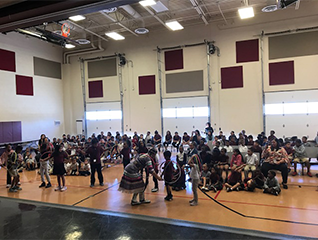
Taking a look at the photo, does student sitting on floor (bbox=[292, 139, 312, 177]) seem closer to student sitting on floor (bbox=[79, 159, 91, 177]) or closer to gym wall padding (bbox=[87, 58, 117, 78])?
student sitting on floor (bbox=[79, 159, 91, 177])

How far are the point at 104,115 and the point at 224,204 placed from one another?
14001 mm

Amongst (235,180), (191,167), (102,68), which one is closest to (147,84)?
(102,68)

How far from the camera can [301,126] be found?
13.5m

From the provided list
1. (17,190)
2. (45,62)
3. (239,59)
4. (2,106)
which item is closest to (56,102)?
(45,62)

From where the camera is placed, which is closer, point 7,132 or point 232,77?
point 232,77

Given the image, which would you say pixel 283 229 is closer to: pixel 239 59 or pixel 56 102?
pixel 239 59

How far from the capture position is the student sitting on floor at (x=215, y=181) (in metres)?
7.25

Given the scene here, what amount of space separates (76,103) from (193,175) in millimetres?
15814

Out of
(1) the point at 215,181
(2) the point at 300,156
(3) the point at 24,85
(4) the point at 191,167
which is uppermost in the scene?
(3) the point at 24,85

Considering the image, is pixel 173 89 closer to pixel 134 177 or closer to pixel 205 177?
pixel 205 177

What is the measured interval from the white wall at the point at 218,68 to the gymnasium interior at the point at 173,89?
6cm

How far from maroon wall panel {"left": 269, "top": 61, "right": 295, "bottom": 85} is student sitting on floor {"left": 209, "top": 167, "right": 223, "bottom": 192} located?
904 centimetres

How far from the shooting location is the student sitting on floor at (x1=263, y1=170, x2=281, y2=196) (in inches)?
265

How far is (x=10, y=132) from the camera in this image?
15.2m
